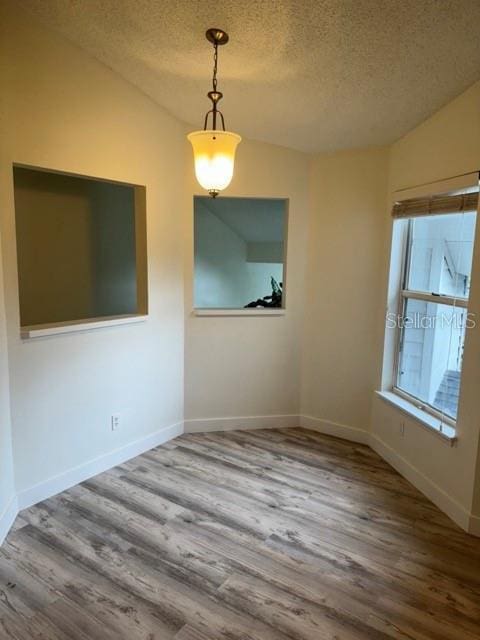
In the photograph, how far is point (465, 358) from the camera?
254 centimetres

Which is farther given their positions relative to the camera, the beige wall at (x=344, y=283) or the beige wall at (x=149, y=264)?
the beige wall at (x=344, y=283)

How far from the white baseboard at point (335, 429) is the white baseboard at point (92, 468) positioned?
3.94 ft

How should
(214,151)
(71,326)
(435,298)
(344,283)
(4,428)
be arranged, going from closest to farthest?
1. (214,151)
2. (4,428)
3. (71,326)
4. (435,298)
5. (344,283)

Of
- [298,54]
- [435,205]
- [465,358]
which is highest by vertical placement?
[298,54]

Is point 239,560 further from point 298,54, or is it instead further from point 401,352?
point 298,54

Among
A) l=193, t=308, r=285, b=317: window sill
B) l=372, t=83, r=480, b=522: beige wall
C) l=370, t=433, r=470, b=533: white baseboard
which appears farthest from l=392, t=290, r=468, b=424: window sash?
l=193, t=308, r=285, b=317: window sill

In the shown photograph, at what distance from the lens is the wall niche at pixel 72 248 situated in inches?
154

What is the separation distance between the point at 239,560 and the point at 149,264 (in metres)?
2.15

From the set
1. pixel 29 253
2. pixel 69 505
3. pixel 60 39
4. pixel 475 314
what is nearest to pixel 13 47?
pixel 60 39

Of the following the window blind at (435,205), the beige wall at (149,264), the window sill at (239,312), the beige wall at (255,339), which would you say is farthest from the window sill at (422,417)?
the beige wall at (149,264)

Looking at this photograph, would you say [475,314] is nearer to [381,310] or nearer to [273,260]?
[381,310]

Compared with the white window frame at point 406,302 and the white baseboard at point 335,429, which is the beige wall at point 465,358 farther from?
the white baseboard at point 335,429

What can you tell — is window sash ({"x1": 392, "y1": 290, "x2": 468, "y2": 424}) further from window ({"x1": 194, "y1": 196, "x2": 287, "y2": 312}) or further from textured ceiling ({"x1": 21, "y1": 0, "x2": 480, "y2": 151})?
window ({"x1": 194, "y1": 196, "x2": 287, "y2": 312})

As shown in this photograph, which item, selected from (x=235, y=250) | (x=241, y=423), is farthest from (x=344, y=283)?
(x=235, y=250)
